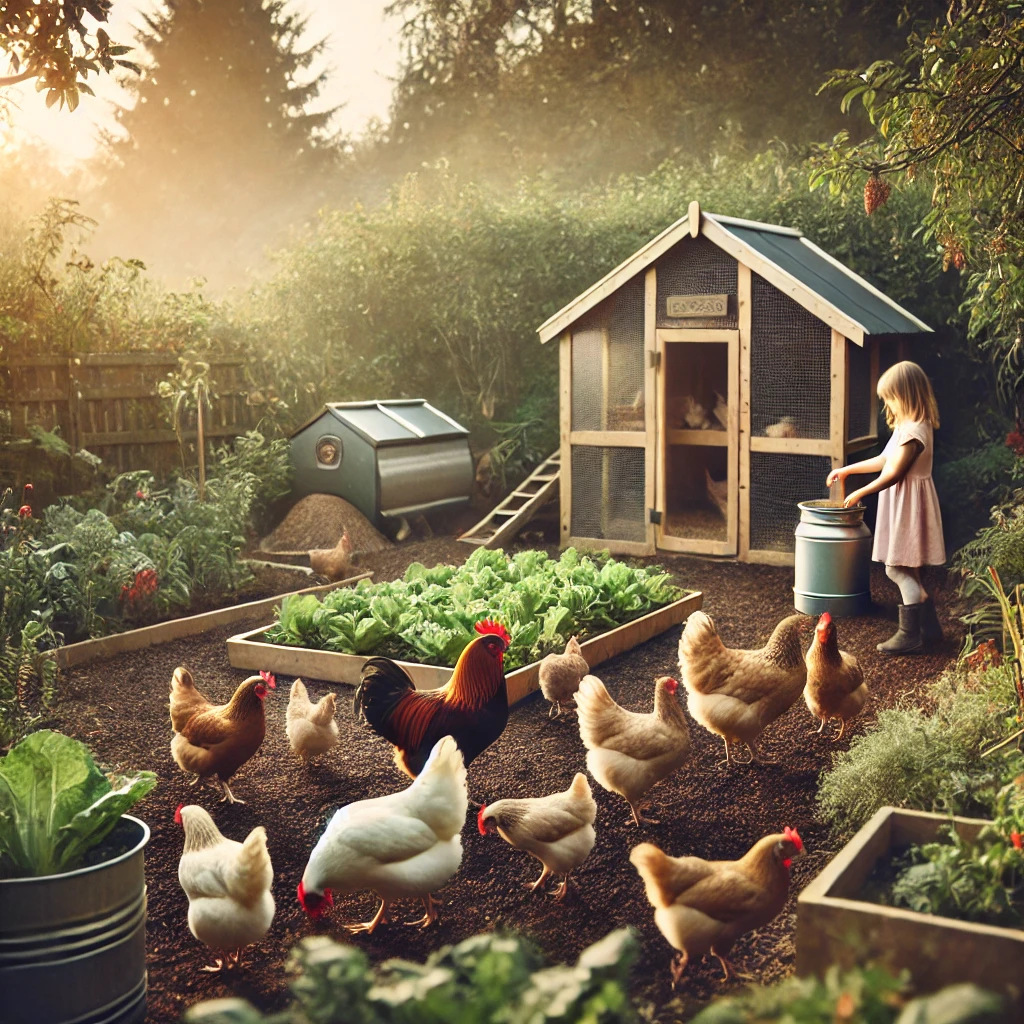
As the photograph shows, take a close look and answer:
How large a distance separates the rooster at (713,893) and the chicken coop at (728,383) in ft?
21.2

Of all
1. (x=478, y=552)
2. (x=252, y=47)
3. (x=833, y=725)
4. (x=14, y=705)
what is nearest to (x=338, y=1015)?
(x=14, y=705)

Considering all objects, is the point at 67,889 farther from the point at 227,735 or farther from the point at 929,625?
the point at 929,625

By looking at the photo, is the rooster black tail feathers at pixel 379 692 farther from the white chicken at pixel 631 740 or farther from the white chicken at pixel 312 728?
the white chicken at pixel 631 740

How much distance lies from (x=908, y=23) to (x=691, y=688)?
1956 centimetres

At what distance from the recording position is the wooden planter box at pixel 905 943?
2498mm

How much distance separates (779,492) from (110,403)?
6.71 meters

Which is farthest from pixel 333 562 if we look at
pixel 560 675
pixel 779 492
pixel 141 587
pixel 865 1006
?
pixel 865 1006

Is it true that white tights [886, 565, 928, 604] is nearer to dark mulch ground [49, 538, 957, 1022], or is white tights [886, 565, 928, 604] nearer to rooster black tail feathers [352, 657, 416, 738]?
dark mulch ground [49, 538, 957, 1022]

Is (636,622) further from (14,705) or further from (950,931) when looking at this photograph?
(950,931)

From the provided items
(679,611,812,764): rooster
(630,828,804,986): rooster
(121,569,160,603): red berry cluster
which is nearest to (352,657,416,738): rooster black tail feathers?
(679,611,812,764): rooster

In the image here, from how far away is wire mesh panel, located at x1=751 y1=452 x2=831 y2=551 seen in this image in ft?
31.5

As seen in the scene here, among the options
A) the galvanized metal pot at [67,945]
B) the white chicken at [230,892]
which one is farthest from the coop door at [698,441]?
the galvanized metal pot at [67,945]

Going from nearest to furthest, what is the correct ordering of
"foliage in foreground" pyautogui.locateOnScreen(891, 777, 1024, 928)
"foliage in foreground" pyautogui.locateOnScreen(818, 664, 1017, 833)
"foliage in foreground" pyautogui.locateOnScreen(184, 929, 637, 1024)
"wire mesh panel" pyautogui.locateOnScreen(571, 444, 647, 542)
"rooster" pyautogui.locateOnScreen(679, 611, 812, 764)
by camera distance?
"foliage in foreground" pyautogui.locateOnScreen(184, 929, 637, 1024) < "foliage in foreground" pyautogui.locateOnScreen(891, 777, 1024, 928) < "foliage in foreground" pyautogui.locateOnScreen(818, 664, 1017, 833) < "rooster" pyautogui.locateOnScreen(679, 611, 812, 764) < "wire mesh panel" pyautogui.locateOnScreen(571, 444, 647, 542)

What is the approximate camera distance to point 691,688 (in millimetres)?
5250
